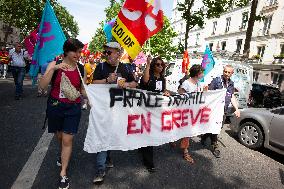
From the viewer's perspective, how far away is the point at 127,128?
450cm

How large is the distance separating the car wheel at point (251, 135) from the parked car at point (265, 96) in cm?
769

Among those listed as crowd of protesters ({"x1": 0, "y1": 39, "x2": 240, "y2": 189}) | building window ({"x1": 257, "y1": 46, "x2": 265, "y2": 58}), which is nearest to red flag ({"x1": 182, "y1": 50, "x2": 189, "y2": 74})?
crowd of protesters ({"x1": 0, "y1": 39, "x2": 240, "y2": 189})

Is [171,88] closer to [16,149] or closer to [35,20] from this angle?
[16,149]

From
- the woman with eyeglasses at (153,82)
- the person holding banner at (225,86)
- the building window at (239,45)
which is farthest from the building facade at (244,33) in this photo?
the woman with eyeglasses at (153,82)

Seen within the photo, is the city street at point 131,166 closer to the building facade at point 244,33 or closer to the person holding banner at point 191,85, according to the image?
the person holding banner at point 191,85

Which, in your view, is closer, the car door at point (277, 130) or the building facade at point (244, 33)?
the car door at point (277, 130)

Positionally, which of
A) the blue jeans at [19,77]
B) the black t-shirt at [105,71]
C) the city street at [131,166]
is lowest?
the city street at [131,166]

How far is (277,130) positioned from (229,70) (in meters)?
1.76

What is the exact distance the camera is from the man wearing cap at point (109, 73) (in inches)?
160

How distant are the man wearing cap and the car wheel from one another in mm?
3973

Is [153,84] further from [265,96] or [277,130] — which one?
[265,96]

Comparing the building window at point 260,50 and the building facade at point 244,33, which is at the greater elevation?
the building facade at point 244,33

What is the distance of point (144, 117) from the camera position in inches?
186

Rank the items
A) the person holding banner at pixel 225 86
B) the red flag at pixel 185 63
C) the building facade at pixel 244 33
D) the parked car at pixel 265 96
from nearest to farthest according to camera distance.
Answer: the person holding banner at pixel 225 86 < the red flag at pixel 185 63 < the parked car at pixel 265 96 < the building facade at pixel 244 33
